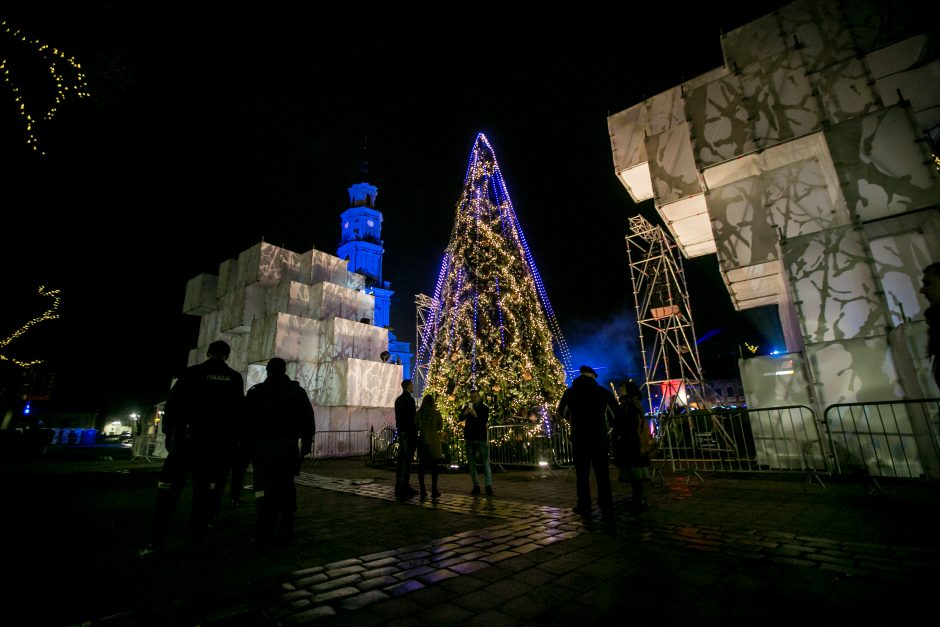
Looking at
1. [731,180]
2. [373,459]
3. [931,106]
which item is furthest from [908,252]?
[373,459]

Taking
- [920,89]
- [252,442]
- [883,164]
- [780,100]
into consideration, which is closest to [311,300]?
[252,442]

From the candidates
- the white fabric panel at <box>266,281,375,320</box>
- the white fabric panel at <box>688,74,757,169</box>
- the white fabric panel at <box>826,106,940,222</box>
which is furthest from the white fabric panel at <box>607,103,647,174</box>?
the white fabric panel at <box>266,281,375,320</box>

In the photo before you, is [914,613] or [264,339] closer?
[914,613]

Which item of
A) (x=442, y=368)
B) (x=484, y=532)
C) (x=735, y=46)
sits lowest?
(x=484, y=532)

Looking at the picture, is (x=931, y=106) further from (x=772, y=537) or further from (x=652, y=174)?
(x=772, y=537)

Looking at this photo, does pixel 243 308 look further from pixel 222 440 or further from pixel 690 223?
pixel 690 223

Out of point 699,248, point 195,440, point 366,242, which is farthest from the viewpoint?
point 366,242

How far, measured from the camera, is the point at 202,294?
1069 inches

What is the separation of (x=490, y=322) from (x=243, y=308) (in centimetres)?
1861

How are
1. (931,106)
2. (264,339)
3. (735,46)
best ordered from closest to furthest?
(931,106) < (735,46) < (264,339)

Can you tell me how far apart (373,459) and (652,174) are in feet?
42.3

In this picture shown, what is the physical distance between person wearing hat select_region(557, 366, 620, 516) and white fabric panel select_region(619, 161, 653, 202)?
29.8 feet

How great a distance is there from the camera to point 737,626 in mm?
2020

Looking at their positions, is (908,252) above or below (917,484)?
above
